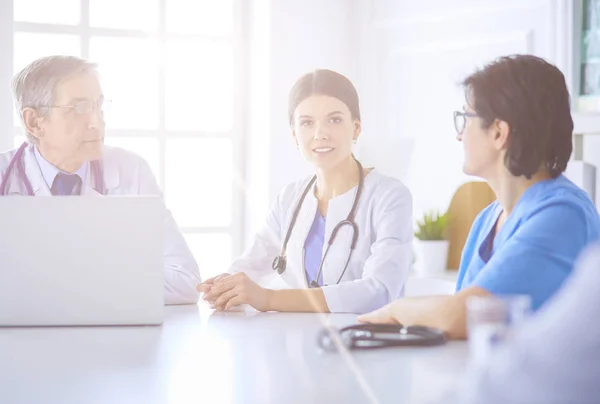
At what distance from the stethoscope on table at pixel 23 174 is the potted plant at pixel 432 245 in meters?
1.61

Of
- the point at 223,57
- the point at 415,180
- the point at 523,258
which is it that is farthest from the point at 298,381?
the point at 223,57

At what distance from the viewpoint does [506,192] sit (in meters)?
1.72

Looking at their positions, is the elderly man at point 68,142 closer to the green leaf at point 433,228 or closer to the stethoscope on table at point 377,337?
the stethoscope on table at point 377,337

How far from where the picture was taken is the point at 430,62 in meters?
3.78

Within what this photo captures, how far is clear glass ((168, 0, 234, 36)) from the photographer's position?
4.21 meters

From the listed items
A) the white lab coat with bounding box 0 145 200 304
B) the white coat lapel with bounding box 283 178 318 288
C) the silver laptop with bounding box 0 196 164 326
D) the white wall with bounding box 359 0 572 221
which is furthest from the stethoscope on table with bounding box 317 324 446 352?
the white wall with bounding box 359 0 572 221

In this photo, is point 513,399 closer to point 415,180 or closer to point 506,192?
point 506,192

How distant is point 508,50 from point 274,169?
1300mm

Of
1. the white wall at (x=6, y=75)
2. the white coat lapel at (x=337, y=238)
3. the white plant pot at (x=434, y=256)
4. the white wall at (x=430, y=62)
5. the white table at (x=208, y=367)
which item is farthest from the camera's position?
the white wall at (x=6, y=75)

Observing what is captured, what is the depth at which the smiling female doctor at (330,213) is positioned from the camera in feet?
7.22

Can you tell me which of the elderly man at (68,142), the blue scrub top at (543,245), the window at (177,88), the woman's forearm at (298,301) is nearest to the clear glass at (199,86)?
the window at (177,88)

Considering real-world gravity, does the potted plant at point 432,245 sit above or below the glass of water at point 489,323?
below

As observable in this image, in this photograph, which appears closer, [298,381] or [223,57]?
[298,381]

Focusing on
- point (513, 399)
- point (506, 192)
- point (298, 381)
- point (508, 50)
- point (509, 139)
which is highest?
point (508, 50)
